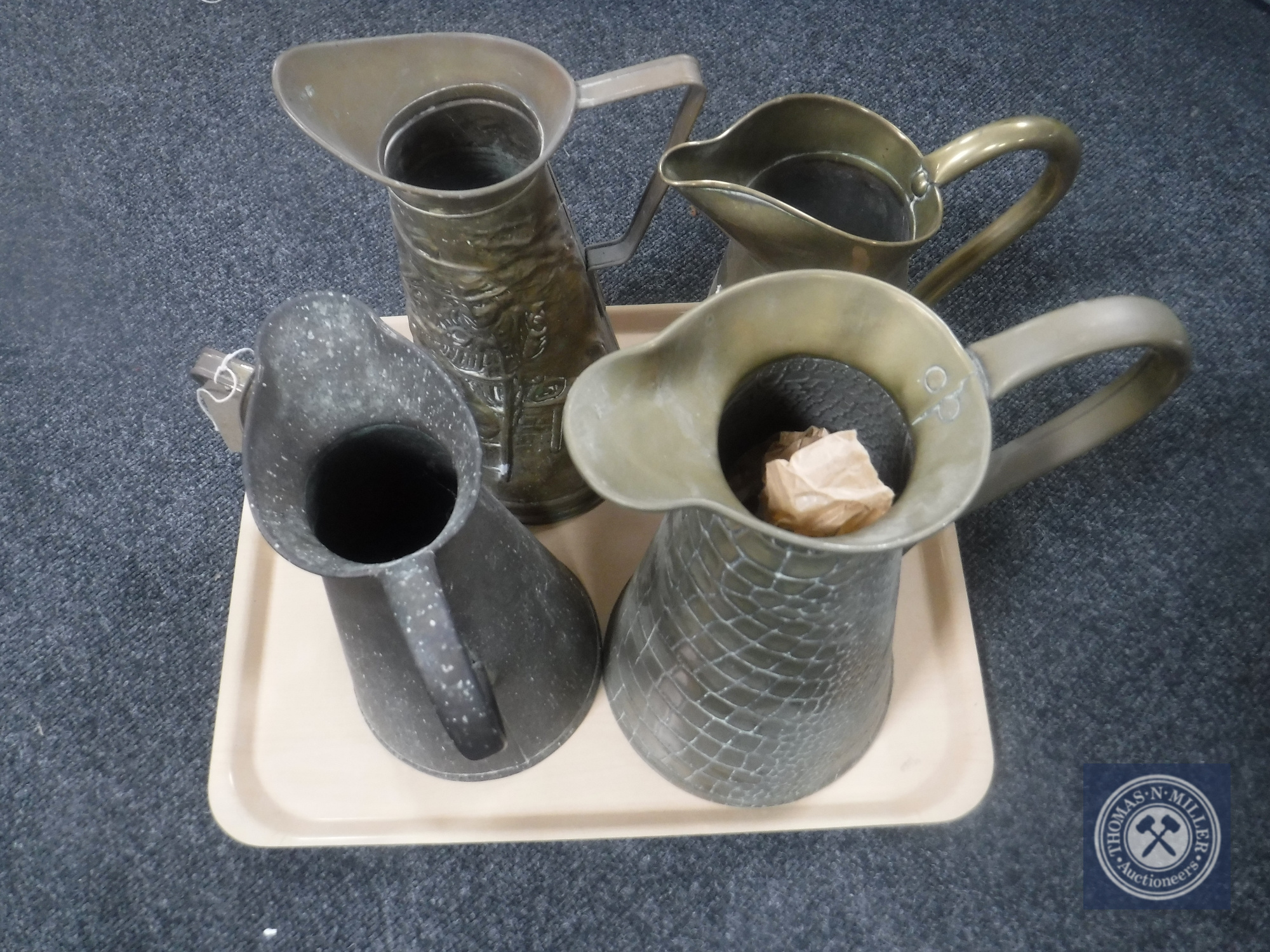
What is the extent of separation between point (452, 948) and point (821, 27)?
1.02 m

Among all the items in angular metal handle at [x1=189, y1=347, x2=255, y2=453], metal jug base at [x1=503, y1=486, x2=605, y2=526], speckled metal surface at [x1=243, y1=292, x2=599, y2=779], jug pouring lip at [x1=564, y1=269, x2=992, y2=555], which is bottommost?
metal jug base at [x1=503, y1=486, x2=605, y2=526]

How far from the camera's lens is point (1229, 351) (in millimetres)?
882

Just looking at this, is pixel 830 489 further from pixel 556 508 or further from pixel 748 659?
pixel 556 508

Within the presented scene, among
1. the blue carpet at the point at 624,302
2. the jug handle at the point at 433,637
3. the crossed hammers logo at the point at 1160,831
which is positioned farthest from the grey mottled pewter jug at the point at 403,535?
the crossed hammers logo at the point at 1160,831

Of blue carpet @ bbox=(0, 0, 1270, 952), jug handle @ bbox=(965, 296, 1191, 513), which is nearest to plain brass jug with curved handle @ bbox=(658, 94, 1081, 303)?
jug handle @ bbox=(965, 296, 1191, 513)

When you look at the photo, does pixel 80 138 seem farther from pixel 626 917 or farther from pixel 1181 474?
pixel 1181 474

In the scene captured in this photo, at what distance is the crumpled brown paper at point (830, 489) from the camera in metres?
0.37

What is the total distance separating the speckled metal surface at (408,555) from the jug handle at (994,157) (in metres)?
0.29

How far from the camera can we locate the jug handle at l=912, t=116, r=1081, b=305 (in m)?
0.49

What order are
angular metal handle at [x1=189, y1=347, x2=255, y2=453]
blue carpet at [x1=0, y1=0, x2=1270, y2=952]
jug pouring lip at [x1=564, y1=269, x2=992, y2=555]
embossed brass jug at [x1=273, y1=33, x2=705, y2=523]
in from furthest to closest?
blue carpet at [x1=0, y1=0, x2=1270, y2=952], angular metal handle at [x1=189, y1=347, x2=255, y2=453], embossed brass jug at [x1=273, y1=33, x2=705, y2=523], jug pouring lip at [x1=564, y1=269, x2=992, y2=555]

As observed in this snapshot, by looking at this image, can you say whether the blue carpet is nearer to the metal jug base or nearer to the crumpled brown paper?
the metal jug base

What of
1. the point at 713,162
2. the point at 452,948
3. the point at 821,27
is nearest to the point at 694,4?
the point at 821,27

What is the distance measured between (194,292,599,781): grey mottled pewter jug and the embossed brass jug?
0.19 ft

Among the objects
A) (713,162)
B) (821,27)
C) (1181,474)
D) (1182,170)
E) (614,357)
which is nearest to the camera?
(614,357)
